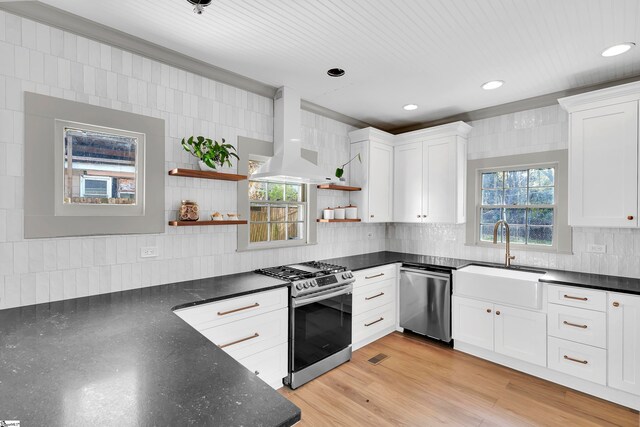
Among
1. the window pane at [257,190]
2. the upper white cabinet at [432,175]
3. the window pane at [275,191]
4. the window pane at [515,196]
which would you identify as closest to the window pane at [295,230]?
the window pane at [275,191]

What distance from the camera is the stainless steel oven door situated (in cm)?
264

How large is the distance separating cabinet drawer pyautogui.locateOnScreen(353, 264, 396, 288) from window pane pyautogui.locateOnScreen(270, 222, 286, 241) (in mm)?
868

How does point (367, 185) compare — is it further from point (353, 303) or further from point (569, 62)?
point (569, 62)

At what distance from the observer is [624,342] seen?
7.98 ft

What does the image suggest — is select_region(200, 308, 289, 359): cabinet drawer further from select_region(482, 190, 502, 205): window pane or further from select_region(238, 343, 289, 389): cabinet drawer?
select_region(482, 190, 502, 205): window pane

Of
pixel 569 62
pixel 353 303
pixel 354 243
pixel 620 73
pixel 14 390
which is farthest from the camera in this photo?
pixel 354 243

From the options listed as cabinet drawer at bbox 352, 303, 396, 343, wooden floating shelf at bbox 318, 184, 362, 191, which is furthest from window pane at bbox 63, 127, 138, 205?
cabinet drawer at bbox 352, 303, 396, 343

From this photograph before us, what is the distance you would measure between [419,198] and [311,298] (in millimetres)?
2055

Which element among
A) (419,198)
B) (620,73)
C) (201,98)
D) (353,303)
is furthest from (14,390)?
(620,73)

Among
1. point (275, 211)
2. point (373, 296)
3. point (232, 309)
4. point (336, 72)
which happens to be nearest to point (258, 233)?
point (275, 211)

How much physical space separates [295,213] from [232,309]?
1531 mm

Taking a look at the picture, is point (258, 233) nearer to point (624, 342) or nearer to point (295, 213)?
point (295, 213)

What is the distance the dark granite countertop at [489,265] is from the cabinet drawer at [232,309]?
3.23 feet

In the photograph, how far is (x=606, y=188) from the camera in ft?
8.85
